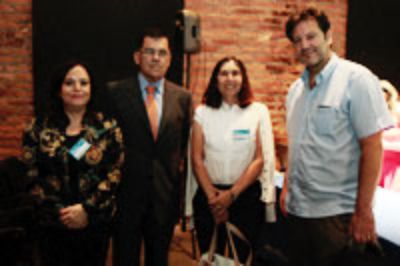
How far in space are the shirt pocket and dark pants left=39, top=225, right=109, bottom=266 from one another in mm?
1321

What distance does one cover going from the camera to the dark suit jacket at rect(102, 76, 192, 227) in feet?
7.57

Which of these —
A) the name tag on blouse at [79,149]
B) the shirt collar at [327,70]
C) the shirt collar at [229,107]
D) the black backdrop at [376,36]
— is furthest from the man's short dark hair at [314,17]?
the black backdrop at [376,36]

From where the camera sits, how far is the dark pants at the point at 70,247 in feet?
6.89

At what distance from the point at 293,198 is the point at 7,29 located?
3.26 m

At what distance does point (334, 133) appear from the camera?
68.7 inches

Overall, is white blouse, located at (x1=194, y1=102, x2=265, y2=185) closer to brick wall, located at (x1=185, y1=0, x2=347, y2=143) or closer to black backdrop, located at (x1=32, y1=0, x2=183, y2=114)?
black backdrop, located at (x1=32, y1=0, x2=183, y2=114)

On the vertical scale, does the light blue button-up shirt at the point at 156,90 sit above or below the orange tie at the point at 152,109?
above

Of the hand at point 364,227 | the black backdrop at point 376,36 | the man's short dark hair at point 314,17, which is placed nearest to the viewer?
the hand at point 364,227

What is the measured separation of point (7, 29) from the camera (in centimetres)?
375

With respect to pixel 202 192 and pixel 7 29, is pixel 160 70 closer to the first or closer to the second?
pixel 202 192

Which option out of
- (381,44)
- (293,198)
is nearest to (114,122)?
(293,198)

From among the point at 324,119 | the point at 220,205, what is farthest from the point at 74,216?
the point at 324,119

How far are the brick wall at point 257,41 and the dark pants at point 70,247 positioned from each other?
7.58 feet

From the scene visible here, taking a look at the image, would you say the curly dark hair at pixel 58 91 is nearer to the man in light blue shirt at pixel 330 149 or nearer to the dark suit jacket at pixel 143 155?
the dark suit jacket at pixel 143 155
